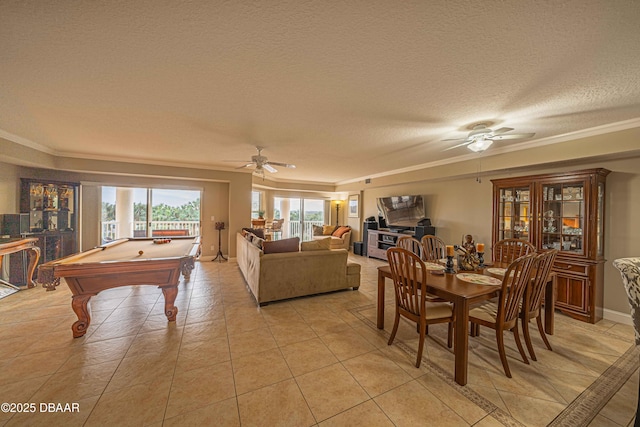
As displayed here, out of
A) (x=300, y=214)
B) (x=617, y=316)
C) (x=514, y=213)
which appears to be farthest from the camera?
(x=300, y=214)

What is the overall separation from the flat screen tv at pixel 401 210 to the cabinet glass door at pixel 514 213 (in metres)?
1.82

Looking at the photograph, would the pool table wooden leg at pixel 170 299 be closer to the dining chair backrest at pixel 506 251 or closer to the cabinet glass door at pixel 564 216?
the dining chair backrest at pixel 506 251

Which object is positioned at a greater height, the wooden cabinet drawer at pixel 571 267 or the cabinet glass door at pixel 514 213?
Answer: the cabinet glass door at pixel 514 213

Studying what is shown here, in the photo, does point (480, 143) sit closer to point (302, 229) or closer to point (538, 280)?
point (538, 280)

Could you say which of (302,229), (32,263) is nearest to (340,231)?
(302,229)

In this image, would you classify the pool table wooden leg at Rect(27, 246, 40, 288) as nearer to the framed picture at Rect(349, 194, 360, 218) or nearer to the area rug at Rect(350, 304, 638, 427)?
the area rug at Rect(350, 304, 638, 427)

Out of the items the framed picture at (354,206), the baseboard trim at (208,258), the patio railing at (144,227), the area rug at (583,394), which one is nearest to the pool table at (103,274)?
the area rug at (583,394)

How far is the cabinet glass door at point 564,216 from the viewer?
314 centimetres

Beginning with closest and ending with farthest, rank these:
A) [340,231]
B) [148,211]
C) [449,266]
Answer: [449,266]
[148,211]
[340,231]

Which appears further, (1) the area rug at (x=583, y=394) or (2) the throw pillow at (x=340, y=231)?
(2) the throw pillow at (x=340, y=231)

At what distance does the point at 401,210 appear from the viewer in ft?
20.2

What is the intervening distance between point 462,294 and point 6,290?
6427 millimetres

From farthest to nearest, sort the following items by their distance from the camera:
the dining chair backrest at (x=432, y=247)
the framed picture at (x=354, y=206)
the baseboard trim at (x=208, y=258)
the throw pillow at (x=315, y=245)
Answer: the framed picture at (x=354, y=206), the baseboard trim at (x=208, y=258), the throw pillow at (x=315, y=245), the dining chair backrest at (x=432, y=247)

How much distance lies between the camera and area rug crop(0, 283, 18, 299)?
353cm
